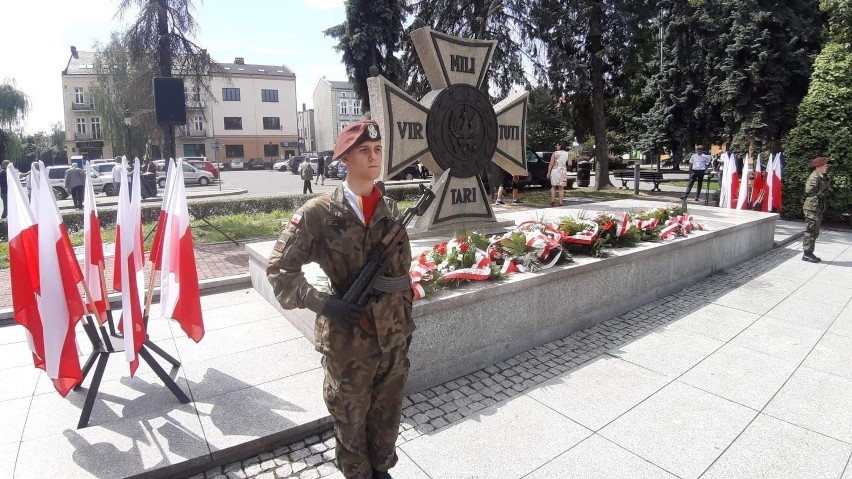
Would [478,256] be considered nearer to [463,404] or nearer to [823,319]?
[463,404]

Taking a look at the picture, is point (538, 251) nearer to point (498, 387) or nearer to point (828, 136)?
point (498, 387)

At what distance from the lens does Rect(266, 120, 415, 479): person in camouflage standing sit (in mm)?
2271

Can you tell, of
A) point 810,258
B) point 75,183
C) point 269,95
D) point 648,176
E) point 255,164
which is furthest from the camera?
point 269,95

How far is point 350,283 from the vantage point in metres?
2.35

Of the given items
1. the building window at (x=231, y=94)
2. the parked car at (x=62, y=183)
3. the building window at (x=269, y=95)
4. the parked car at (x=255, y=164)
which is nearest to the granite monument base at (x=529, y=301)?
the parked car at (x=62, y=183)

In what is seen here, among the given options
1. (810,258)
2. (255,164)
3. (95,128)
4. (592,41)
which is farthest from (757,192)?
(95,128)

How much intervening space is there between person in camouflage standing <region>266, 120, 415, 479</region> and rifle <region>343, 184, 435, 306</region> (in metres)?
0.04

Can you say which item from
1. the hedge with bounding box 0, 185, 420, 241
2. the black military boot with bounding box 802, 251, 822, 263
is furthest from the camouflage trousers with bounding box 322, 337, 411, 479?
the black military boot with bounding box 802, 251, 822, 263

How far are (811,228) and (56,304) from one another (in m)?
10.4

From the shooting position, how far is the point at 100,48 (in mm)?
38969

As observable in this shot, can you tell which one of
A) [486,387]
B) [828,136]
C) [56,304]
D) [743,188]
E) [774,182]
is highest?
[828,136]

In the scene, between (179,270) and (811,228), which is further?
(811,228)

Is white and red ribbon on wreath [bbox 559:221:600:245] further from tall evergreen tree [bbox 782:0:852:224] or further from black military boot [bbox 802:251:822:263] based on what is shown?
tall evergreen tree [bbox 782:0:852:224]

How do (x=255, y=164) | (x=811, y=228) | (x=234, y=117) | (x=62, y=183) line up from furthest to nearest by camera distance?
1. (x=234, y=117)
2. (x=255, y=164)
3. (x=62, y=183)
4. (x=811, y=228)
